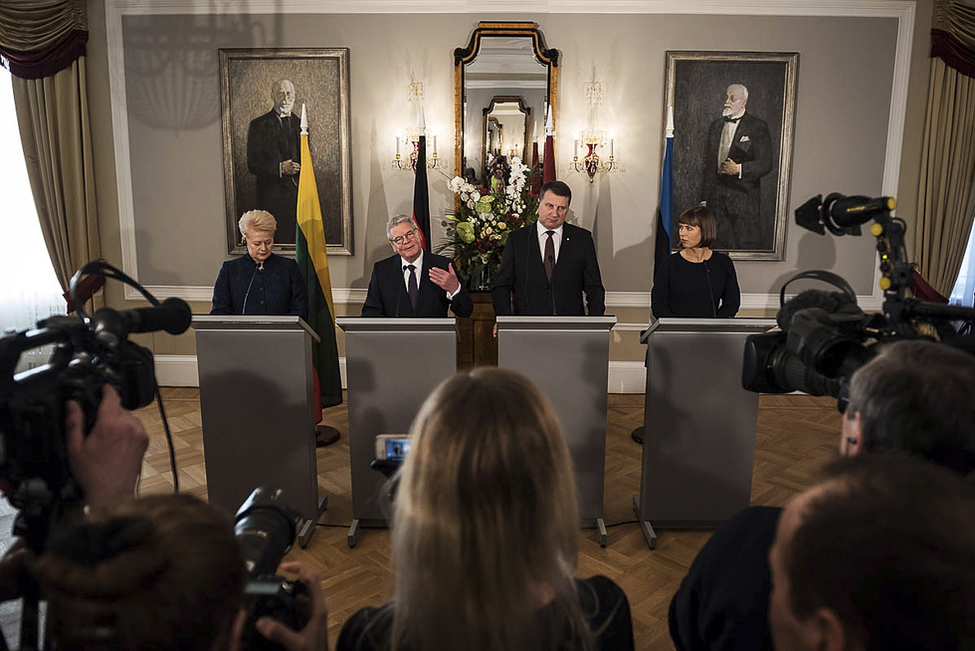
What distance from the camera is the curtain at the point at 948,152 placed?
4398 mm

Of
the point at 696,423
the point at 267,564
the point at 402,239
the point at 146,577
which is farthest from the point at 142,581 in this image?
the point at 402,239

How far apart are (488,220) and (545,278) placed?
0.77 metres

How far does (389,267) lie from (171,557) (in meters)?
2.72

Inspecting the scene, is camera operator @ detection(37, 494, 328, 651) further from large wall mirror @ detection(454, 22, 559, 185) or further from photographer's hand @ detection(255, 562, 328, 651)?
large wall mirror @ detection(454, 22, 559, 185)

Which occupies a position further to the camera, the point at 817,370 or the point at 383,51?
the point at 383,51

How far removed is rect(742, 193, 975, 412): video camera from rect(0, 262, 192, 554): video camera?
1181 millimetres

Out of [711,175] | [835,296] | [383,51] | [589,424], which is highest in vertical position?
[383,51]

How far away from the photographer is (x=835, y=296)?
139cm

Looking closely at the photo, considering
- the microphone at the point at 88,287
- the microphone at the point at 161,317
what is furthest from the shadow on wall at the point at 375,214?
the microphone at the point at 161,317

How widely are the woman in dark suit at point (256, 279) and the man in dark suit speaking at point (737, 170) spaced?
3.06 m

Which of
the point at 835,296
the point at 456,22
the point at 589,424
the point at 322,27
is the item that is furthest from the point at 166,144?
the point at 835,296

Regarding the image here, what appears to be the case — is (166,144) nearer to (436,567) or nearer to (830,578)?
(436,567)

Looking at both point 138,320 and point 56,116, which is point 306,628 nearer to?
point 138,320

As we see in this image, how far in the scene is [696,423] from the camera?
2.63m
